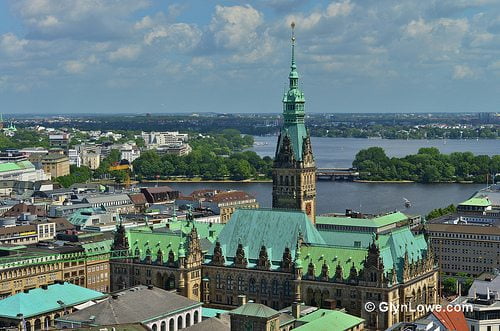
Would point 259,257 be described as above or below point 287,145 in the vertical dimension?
below

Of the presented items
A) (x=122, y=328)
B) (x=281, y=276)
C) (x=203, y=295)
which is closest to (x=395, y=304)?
(x=281, y=276)

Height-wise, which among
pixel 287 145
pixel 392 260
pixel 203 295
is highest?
pixel 287 145

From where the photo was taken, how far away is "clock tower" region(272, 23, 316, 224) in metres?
Answer: 90.9

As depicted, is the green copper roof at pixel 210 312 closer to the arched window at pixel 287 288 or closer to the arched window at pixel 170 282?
the arched window at pixel 287 288

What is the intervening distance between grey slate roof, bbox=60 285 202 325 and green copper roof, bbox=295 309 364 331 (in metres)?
11.7

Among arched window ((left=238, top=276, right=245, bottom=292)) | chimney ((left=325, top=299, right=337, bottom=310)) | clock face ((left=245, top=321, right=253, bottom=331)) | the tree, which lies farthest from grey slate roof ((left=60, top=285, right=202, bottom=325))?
the tree

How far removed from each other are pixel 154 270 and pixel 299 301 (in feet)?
58.1

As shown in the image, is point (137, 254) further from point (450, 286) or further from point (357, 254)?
point (450, 286)

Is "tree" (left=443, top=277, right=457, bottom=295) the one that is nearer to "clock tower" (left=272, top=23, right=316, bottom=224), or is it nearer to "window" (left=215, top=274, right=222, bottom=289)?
"clock tower" (left=272, top=23, right=316, bottom=224)

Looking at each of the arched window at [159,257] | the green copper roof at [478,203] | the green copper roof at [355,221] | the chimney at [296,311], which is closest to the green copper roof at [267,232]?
the arched window at [159,257]

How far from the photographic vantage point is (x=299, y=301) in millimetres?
77500

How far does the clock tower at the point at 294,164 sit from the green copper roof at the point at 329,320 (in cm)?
2124

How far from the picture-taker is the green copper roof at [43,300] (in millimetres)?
73688

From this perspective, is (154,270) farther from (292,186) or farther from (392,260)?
(392,260)
